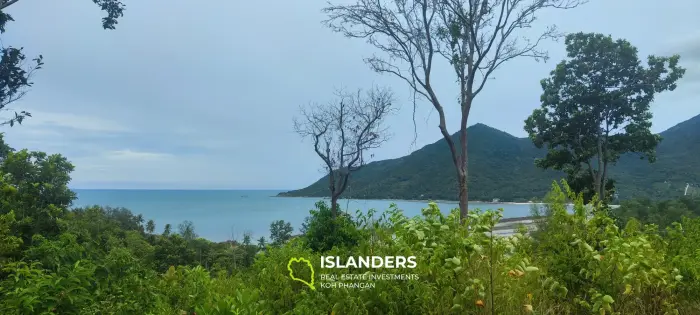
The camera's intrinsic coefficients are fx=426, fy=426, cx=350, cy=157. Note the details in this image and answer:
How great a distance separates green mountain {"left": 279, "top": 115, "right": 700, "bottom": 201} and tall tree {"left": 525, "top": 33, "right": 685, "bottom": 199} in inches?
46.6

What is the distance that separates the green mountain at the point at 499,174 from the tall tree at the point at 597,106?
1183 millimetres

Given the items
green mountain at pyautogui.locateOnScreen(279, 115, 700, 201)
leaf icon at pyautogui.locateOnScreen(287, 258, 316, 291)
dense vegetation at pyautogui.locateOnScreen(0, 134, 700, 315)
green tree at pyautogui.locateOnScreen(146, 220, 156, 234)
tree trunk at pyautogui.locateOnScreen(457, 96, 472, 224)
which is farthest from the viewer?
green mountain at pyautogui.locateOnScreen(279, 115, 700, 201)

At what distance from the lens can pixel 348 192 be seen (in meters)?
14.3

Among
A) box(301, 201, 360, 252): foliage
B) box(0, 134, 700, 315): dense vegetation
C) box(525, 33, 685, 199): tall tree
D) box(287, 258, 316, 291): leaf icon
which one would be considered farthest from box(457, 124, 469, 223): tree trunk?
box(525, 33, 685, 199): tall tree

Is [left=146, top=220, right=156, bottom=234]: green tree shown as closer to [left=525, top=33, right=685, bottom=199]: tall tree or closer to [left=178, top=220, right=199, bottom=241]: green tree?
[left=178, top=220, right=199, bottom=241]: green tree

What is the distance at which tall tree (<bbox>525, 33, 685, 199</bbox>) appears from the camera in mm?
13695

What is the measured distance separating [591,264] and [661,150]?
689 inches

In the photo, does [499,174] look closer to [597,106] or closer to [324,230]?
[597,106]

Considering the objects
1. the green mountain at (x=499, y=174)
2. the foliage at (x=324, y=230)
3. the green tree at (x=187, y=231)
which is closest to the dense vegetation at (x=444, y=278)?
the foliage at (x=324, y=230)

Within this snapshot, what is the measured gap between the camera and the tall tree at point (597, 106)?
13.7m

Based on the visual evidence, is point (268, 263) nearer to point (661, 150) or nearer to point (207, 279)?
point (207, 279)

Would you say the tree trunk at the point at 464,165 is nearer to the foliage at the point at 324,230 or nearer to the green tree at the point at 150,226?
the foliage at the point at 324,230

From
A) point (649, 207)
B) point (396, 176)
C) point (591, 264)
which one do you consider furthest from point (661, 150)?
point (591, 264)

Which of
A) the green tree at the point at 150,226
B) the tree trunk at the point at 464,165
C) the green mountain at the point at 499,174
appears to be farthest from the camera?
the green mountain at the point at 499,174
